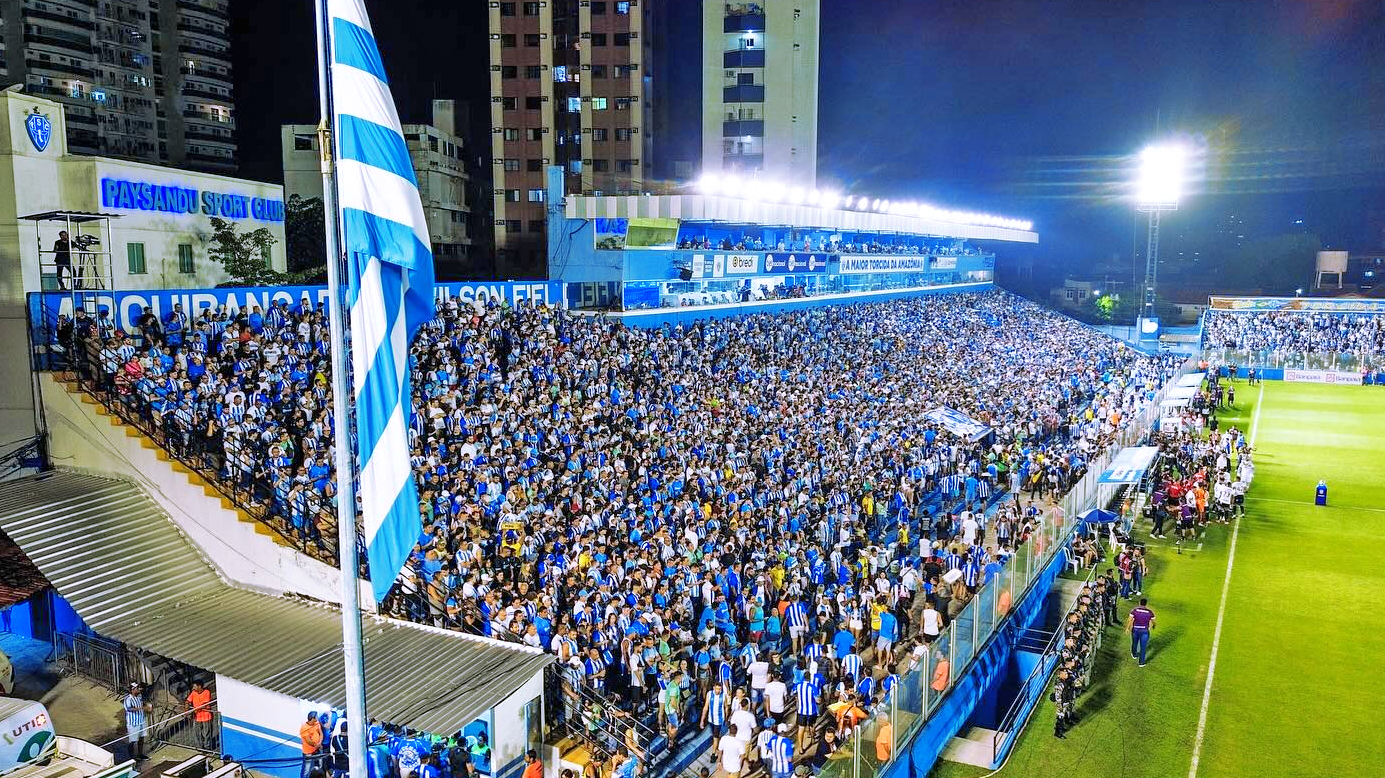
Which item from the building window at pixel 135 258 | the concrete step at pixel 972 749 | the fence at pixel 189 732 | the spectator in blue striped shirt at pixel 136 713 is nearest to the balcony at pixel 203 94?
the building window at pixel 135 258

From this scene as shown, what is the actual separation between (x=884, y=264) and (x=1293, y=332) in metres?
28.5

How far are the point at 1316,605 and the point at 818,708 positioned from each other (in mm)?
12835

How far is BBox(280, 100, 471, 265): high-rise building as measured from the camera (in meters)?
48.8

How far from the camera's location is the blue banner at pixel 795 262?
39.4m

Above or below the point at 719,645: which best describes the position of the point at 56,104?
above

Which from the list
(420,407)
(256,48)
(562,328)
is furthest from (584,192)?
(256,48)

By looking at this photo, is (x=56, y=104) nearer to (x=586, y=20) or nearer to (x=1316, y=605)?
(x=1316, y=605)

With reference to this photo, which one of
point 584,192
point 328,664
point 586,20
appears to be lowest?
point 328,664

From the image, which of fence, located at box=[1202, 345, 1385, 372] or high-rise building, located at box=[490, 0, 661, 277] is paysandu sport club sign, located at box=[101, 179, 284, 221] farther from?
fence, located at box=[1202, 345, 1385, 372]

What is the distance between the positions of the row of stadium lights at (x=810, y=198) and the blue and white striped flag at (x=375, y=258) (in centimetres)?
2893

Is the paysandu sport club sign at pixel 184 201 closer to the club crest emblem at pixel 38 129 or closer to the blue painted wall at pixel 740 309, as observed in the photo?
the club crest emblem at pixel 38 129

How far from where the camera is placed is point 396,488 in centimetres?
534

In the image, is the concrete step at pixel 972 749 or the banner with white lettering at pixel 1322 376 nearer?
the concrete step at pixel 972 749

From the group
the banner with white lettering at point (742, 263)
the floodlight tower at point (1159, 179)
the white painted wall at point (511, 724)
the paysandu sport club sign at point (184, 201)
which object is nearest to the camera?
the white painted wall at point (511, 724)
